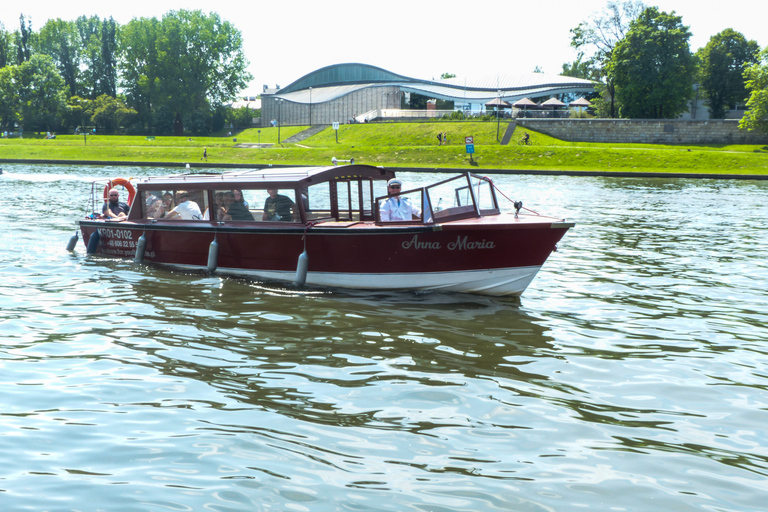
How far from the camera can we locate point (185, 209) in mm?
14453

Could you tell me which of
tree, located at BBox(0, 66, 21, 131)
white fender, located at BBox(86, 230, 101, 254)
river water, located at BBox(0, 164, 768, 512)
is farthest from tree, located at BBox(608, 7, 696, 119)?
tree, located at BBox(0, 66, 21, 131)

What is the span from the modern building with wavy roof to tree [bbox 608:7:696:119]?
2313 centimetres

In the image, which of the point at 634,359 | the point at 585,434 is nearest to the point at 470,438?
the point at 585,434

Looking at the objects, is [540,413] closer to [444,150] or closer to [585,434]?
[585,434]

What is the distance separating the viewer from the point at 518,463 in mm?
5789

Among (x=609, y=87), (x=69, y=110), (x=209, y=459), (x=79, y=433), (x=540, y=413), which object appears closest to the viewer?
(x=209, y=459)

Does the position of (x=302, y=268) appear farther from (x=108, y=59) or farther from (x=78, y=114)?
(x=108, y=59)

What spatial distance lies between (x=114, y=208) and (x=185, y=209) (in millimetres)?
3478

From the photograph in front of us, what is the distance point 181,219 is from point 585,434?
10.5m

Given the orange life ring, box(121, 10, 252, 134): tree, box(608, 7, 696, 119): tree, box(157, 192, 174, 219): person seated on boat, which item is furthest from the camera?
box(121, 10, 252, 134): tree

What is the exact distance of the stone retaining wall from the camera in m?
63.7

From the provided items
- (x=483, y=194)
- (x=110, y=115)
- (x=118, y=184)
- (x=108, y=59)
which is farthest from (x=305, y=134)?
(x=483, y=194)

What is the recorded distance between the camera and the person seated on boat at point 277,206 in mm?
12766

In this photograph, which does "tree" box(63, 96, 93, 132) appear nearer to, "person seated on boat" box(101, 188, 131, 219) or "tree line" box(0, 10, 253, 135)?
"tree line" box(0, 10, 253, 135)
